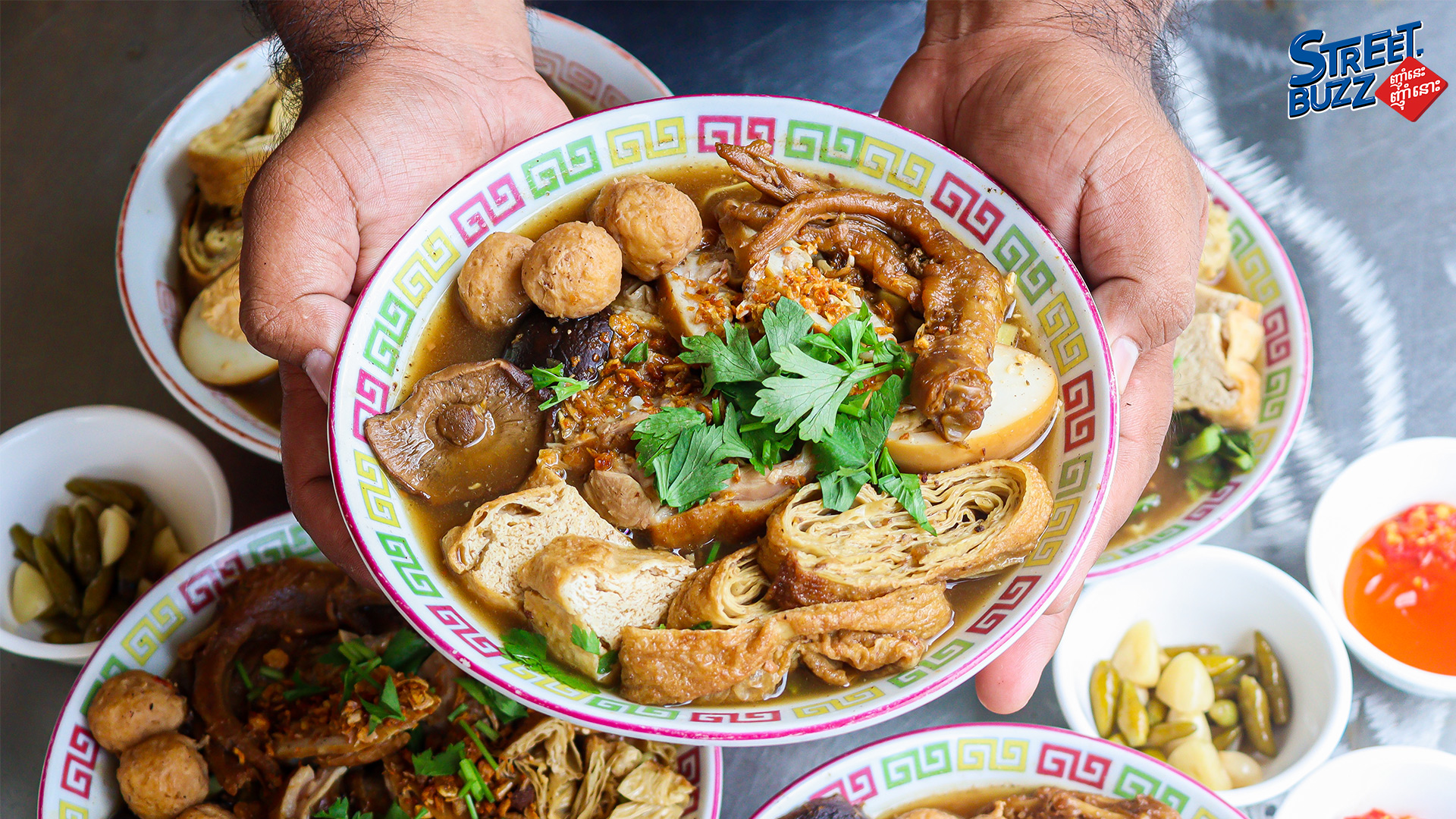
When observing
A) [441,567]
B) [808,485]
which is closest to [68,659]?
[441,567]

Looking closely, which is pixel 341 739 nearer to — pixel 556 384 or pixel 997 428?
pixel 556 384

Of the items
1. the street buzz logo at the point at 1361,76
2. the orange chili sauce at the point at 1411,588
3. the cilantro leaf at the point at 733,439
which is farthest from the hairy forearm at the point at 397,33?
the orange chili sauce at the point at 1411,588

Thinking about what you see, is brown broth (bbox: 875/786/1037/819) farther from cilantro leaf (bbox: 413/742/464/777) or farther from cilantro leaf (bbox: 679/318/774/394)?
cilantro leaf (bbox: 679/318/774/394)

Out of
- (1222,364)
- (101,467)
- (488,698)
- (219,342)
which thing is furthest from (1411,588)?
(101,467)

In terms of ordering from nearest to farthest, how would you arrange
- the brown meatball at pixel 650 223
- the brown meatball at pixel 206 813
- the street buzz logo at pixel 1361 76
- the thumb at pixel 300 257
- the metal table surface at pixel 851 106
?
1. the brown meatball at pixel 650 223
2. the thumb at pixel 300 257
3. the brown meatball at pixel 206 813
4. the street buzz logo at pixel 1361 76
5. the metal table surface at pixel 851 106

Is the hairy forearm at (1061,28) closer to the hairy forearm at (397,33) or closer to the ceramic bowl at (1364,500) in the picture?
the hairy forearm at (397,33)

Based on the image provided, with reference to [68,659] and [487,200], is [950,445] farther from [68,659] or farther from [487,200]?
[68,659]

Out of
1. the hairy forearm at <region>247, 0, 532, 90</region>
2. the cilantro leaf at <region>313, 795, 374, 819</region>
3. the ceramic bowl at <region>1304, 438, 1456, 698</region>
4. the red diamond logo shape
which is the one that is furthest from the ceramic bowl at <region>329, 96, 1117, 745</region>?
the red diamond logo shape
